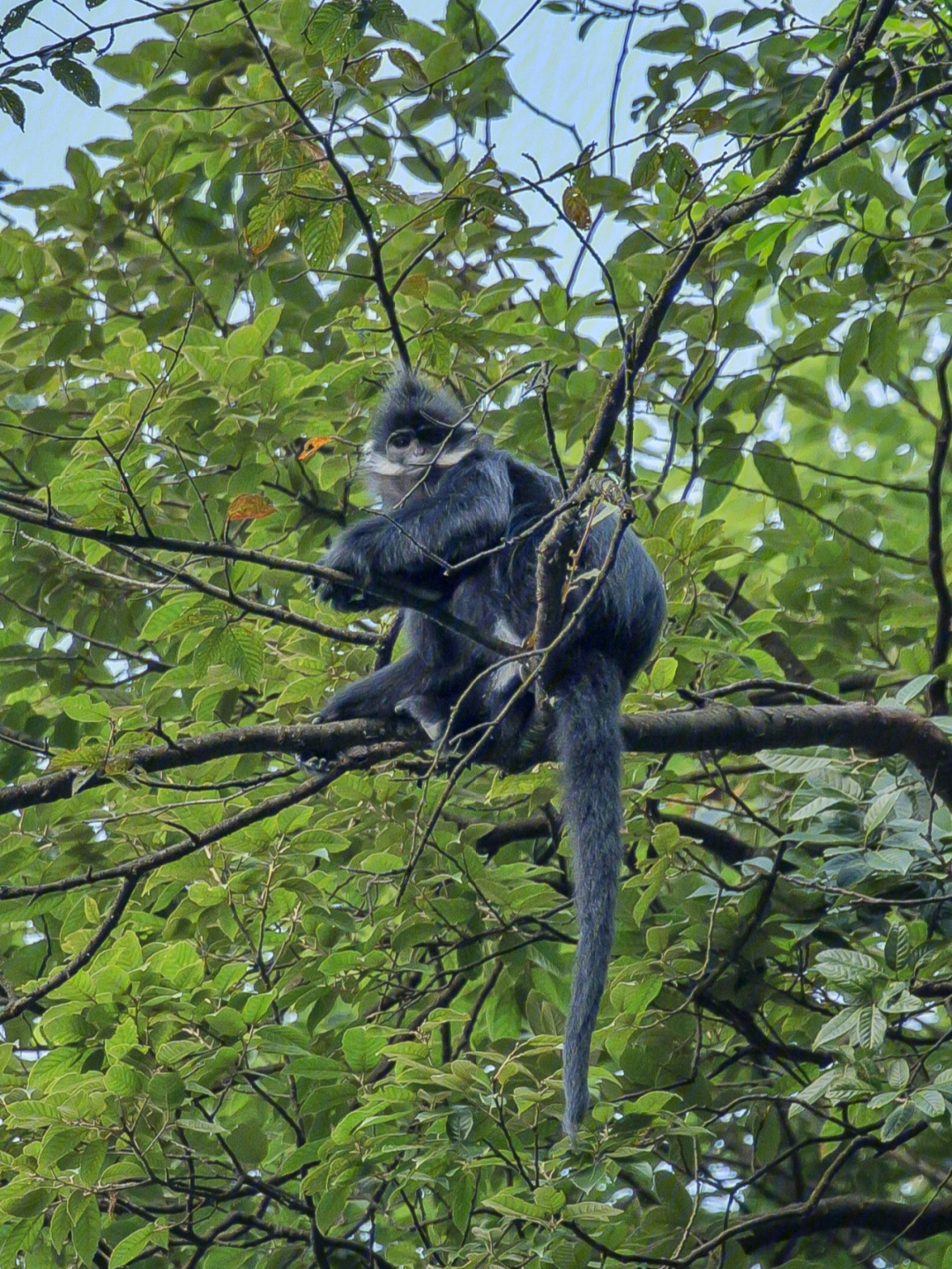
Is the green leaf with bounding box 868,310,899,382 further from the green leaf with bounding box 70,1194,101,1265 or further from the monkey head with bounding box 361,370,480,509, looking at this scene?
the green leaf with bounding box 70,1194,101,1265

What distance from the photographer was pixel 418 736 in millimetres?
3076

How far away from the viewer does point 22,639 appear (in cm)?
374

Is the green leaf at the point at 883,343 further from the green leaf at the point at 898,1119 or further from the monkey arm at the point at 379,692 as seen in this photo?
the green leaf at the point at 898,1119

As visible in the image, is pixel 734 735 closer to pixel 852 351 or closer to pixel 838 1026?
pixel 838 1026

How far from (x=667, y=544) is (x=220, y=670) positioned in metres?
1.08

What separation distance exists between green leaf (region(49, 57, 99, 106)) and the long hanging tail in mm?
1506

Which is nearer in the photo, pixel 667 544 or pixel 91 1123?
pixel 91 1123

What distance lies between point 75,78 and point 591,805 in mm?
1636

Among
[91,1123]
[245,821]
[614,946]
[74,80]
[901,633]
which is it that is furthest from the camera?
[901,633]

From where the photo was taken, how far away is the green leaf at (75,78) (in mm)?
1997

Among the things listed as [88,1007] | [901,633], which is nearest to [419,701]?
[88,1007]

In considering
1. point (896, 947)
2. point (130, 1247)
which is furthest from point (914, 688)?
Answer: point (130, 1247)

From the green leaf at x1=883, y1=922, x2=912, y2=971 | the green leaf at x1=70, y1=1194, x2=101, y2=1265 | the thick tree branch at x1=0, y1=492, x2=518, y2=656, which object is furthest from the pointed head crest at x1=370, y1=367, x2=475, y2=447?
the green leaf at x1=70, y1=1194, x2=101, y2=1265

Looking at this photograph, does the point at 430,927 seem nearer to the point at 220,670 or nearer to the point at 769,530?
the point at 220,670
